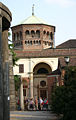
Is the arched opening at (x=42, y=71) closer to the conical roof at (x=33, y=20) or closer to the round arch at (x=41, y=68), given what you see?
the round arch at (x=41, y=68)

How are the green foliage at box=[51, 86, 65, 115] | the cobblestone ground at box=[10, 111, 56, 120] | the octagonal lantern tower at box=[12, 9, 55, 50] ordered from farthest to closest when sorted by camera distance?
the octagonal lantern tower at box=[12, 9, 55, 50], the cobblestone ground at box=[10, 111, 56, 120], the green foliage at box=[51, 86, 65, 115]

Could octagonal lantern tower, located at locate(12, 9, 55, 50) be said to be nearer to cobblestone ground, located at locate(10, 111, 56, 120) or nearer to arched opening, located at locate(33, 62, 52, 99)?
arched opening, located at locate(33, 62, 52, 99)

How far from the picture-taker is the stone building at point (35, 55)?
54.0 metres

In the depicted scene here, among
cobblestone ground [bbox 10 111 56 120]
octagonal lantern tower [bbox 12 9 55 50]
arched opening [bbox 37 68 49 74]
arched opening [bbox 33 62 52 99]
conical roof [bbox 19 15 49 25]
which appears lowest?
cobblestone ground [bbox 10 111 56 120]

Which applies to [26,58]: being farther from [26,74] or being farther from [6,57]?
[6,57]

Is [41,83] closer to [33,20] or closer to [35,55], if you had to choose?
[35,55]

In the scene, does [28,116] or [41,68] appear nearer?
[28,116]

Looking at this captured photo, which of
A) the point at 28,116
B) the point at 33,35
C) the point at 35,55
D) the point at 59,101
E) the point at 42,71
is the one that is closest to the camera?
the point at 59,101

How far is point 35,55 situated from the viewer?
179 feet

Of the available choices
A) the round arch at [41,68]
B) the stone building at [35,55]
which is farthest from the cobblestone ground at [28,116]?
the round arch at [41,68]

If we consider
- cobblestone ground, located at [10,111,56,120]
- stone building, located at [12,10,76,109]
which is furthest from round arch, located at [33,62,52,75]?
cobblestone ground, located at [10,111,56,120]

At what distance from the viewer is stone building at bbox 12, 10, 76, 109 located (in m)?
54.0

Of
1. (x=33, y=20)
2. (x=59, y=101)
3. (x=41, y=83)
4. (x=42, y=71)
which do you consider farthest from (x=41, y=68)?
(x=59, y=101)

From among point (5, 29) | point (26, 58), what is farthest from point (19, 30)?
point (5, 29)
